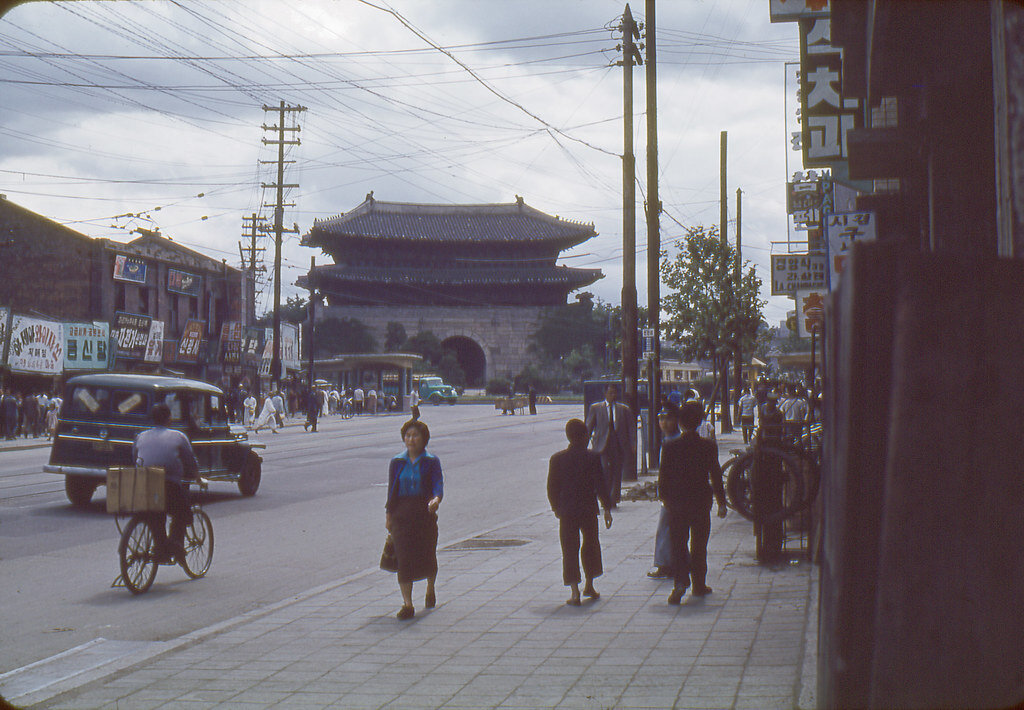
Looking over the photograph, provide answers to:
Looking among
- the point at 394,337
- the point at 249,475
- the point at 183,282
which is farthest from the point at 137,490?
the point at 394,337

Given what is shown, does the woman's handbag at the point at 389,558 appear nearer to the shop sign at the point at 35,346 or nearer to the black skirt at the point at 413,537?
the black skirt at the point at 413,537

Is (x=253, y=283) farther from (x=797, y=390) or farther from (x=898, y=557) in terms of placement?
(x=898, y=557)

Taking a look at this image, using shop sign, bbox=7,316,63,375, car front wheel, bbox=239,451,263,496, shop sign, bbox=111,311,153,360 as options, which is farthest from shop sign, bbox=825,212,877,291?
shop sign, bbox=111,311,153,360

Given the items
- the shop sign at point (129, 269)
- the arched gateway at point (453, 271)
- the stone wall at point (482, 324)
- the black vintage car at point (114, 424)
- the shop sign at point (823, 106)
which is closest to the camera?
the shop sign at point (823, 106)

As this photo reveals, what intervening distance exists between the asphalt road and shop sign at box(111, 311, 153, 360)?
66.2 ft

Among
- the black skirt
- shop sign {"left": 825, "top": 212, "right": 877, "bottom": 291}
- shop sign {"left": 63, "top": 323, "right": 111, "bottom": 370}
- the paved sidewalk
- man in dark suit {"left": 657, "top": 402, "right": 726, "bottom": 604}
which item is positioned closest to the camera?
the paved sidewalk

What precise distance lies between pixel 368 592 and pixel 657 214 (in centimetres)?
1437

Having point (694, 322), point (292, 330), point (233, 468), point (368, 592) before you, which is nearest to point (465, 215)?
point (292, 330)

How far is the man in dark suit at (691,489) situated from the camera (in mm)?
8961

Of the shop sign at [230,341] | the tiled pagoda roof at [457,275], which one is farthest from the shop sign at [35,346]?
the tiled pagoda roof at [457,275]

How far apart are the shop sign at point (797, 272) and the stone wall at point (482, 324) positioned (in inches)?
2741

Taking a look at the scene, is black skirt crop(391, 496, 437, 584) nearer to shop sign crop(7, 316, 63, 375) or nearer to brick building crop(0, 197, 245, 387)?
shop sign crop(7, 316, 63, 375)

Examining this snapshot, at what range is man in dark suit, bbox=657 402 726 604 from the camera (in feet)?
29.4

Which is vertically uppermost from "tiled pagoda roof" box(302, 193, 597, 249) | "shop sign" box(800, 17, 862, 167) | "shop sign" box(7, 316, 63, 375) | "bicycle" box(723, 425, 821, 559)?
"tiled pagoda roof" box(302, 193, 597, 249)
